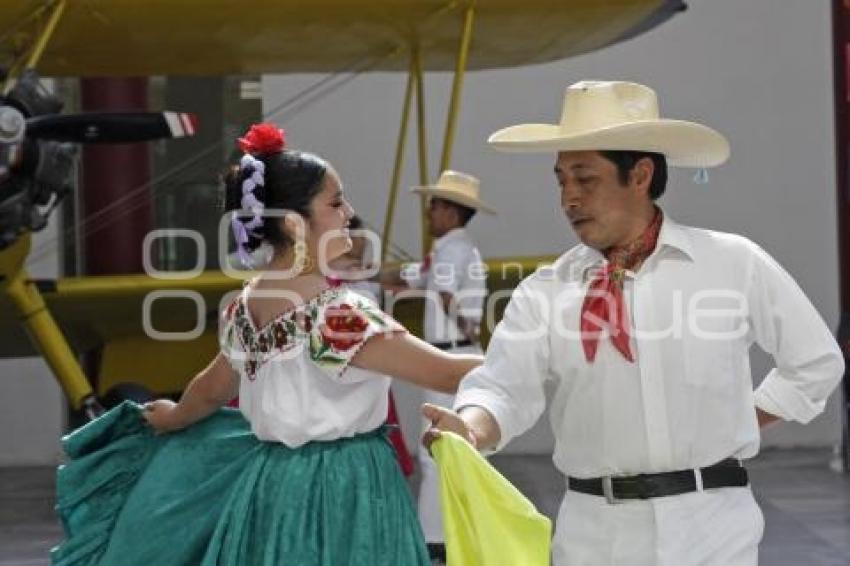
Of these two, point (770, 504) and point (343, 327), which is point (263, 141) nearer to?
point (343, 327)

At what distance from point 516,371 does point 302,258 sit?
0.76 m

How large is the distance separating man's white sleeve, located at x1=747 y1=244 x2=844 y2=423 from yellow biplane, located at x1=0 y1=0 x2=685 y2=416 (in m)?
5.16

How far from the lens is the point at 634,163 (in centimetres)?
320

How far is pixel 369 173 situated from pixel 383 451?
272 inches

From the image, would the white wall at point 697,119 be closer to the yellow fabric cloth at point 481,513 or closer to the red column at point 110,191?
the red column at point 110,191

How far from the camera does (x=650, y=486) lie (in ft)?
9.88

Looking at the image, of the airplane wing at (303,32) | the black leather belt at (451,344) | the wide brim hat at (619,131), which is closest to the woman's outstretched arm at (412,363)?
the wide brim hat at (619,131)

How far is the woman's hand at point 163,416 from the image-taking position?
3.96 meters

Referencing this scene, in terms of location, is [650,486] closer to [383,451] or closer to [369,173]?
[383,451]

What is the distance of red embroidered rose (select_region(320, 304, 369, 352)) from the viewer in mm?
3574

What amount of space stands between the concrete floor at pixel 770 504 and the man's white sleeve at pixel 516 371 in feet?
12.9

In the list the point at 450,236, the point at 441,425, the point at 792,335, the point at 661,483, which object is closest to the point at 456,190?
the point at 450,236

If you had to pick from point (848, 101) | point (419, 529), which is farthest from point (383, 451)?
point (848, 101)

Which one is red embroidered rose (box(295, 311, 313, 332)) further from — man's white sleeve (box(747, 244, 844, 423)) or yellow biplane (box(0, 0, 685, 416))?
yellow biplane (box(0, 0, 685, 416))
